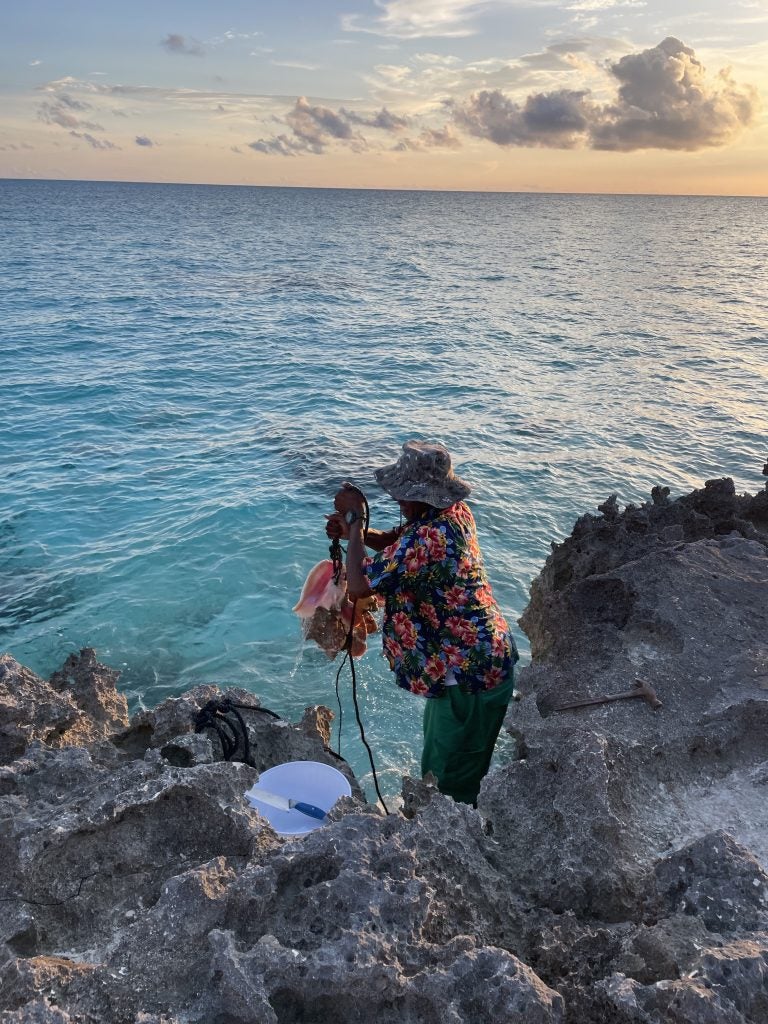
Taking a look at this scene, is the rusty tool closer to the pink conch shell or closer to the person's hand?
the pink conch shell

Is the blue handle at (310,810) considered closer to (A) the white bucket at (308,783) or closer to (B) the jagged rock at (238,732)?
(A) the white bucket at (308,783)

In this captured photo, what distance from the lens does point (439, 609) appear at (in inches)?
153

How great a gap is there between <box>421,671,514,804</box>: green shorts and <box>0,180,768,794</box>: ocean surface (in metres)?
1.45

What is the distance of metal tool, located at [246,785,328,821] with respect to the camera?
3.60 meters

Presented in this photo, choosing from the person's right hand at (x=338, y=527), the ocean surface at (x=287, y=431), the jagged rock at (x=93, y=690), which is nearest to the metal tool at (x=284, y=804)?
the person's right hand at (x=338, y=527)

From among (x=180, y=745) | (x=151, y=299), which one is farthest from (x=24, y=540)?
(x=151, y=299)

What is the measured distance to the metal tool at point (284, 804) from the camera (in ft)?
11.8

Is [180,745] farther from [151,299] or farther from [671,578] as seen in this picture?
[151,299]

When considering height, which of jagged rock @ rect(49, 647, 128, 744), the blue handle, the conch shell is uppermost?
the conch shell

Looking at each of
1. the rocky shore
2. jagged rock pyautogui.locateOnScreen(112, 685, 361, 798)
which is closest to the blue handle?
the rocky shore

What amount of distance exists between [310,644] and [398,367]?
562 inches

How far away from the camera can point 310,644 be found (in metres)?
7.91

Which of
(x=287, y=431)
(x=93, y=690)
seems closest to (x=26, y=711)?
(x=93, y=690)

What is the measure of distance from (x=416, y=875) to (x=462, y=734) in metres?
1.42
